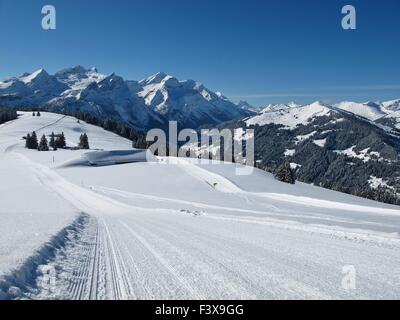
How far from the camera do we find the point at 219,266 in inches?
344

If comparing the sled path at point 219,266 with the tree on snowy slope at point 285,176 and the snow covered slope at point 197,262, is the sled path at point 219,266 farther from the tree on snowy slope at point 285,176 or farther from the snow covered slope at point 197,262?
the tree on snowy slope at point 285,176

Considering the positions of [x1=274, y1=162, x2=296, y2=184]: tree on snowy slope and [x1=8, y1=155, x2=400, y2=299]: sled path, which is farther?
[x1=274, y1=162, x2=296, y2=184]: tree on snowy slope

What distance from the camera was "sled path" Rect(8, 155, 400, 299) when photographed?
22.5 feet

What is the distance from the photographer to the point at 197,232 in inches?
596

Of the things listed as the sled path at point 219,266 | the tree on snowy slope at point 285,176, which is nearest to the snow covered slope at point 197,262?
the sled path at point 219,266

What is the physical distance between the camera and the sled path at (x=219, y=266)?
6855mm

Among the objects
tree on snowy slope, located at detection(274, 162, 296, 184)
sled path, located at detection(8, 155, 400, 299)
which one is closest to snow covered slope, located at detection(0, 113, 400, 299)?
sled path, located at detection(8, 155, 400, 299)

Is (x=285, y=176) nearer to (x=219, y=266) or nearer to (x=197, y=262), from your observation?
(x=197, y=262)

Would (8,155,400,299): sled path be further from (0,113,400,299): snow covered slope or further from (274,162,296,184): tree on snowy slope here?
(274,162,296,184): tree on snowy slope

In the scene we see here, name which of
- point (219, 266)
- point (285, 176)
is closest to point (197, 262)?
point (219, 266)

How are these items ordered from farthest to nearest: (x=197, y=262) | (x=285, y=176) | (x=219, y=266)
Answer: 1. (x=285, y=176)
2. (x=197, y=262)
3. (x=219, y=266)

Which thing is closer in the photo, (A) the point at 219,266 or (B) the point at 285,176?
(A) the point at 219,266
